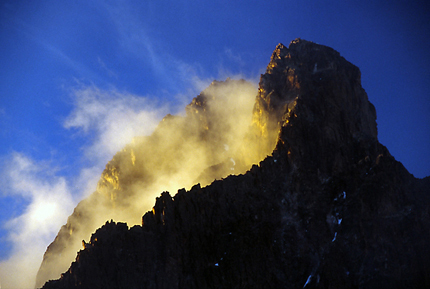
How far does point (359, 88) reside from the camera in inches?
4395

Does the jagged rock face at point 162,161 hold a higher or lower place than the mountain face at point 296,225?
higher

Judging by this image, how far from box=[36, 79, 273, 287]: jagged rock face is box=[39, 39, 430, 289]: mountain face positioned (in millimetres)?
45518

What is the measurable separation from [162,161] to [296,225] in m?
80.4

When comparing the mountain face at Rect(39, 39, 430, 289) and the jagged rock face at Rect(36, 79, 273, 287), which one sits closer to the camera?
the mountain face at Rect(39, 39, 430, 289)

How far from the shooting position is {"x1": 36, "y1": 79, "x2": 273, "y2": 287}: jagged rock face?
149 metres

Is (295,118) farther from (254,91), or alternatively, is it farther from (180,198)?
(254,91)

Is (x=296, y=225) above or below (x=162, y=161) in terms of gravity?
below

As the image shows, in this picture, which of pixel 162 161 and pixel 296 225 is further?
pixel 162 161

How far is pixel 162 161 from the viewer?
158 m

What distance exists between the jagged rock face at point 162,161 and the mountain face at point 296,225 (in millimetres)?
45518

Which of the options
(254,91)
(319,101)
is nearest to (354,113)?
(319,101)

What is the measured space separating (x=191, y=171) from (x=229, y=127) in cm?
2423

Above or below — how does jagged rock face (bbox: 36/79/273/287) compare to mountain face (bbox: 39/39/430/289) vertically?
above

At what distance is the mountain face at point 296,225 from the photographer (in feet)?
283
